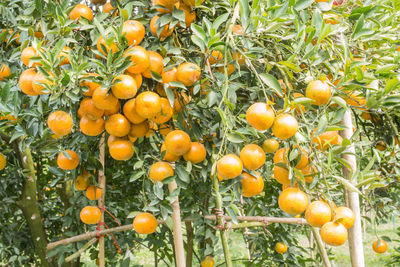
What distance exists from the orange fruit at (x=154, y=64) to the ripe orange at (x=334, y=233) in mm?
549

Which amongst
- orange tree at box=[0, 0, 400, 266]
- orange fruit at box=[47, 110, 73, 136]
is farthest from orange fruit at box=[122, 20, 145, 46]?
orange fruit at box=[47, 110, 73, 136]

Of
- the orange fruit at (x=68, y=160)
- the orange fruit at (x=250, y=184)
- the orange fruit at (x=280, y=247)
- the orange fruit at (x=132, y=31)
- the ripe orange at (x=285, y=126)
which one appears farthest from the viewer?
the orange fruit at (x=280, y=247)

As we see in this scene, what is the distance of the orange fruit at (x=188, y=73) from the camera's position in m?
0.89

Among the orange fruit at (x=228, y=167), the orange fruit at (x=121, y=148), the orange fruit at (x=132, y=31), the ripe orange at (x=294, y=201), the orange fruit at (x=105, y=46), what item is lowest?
the ripe orange at (x=294, y=201)

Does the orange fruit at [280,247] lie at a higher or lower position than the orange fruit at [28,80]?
lower

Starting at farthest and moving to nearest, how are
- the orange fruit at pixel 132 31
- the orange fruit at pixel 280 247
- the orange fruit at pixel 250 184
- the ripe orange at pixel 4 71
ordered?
1. the orange fruit at pixel 280 247
2. the ripe orange at pixel 4 71
3. the orange fruit at pixel 250 184
4. the orange fruit at pixel 132 31

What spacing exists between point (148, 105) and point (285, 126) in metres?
0.32

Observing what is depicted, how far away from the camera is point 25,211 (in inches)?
86.7

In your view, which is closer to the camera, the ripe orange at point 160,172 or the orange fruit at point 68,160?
the ripe orange at point 160,172

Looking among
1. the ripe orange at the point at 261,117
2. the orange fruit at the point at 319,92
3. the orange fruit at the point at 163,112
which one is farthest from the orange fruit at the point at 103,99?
the orange fruit at the point at 319,92

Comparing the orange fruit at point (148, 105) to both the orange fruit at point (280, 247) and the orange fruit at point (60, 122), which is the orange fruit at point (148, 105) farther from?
the orange fruit at point (280, 247)

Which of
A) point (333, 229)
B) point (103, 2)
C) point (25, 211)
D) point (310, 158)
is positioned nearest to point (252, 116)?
point (310, 158)

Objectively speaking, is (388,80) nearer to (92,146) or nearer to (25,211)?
(92,146)

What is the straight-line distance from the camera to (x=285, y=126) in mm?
770
